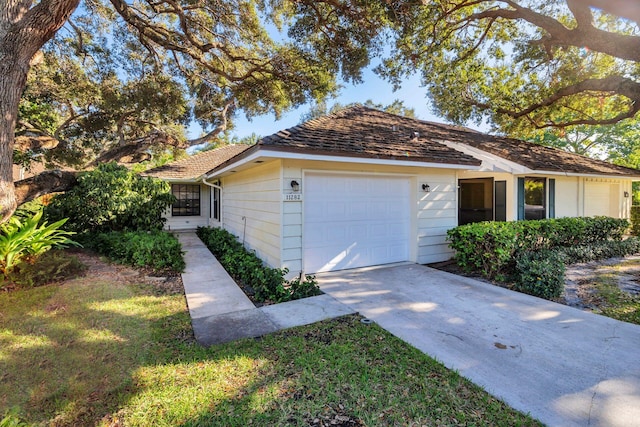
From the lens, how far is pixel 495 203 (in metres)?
9.95

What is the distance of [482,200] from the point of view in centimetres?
1045

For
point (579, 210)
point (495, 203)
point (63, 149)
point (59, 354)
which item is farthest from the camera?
point (63, 149)

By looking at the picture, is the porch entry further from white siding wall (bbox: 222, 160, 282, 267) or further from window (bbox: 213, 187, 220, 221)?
window (bbox: 213, 187, 220, 221)

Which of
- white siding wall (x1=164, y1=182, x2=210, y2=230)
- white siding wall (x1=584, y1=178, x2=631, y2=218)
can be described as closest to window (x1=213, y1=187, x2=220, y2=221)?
white siding wall (x1=164, y1=182, x2=210, y2=230)

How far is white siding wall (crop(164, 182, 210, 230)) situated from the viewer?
15.1 m

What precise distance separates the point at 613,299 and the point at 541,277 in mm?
1121

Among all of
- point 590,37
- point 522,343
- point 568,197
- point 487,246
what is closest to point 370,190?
point 487,246

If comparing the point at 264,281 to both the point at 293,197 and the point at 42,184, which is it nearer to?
the point at 293,197

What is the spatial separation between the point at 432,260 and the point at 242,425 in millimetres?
6485

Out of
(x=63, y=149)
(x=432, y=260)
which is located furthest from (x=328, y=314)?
(x=63, y=149)

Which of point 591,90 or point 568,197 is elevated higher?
point 591,90

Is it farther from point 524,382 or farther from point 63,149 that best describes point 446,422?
point 63,149

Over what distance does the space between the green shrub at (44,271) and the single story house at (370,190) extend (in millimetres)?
3844

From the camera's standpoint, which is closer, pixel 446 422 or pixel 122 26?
pixel 446 422
